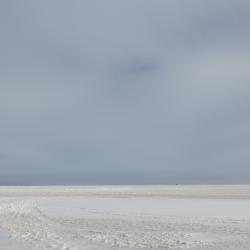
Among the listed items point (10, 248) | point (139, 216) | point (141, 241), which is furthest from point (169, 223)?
point (10, 248)

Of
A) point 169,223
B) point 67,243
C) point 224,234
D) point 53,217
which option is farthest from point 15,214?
point 224,234

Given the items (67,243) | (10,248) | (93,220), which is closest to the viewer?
(10,248)

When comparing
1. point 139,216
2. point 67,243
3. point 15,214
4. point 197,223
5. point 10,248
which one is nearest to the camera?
point 10,248

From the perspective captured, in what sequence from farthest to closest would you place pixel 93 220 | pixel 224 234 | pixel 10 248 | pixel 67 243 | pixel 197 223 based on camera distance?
1. pixel 93 220
2. pixel 197 223
3. pixel 224 234
4. pixel 67 243
5. pixel 10 248

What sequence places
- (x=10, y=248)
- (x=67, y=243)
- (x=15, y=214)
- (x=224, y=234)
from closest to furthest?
(x=10, y=248) → (x=67, y=243) → (x=224, y=234) → (x=15, y=214)

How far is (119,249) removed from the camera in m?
12.7

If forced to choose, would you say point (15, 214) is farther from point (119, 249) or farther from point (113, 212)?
point (119, 249)

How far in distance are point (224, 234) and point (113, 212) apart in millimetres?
8588

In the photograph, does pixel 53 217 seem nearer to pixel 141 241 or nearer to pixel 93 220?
pixel 93 220

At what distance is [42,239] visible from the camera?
551 inches

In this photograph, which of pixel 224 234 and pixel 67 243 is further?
pixel 224 234

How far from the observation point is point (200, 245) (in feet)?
44.1

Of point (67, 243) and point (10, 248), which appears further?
point (67, 243)

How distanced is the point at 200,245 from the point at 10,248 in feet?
17.9
